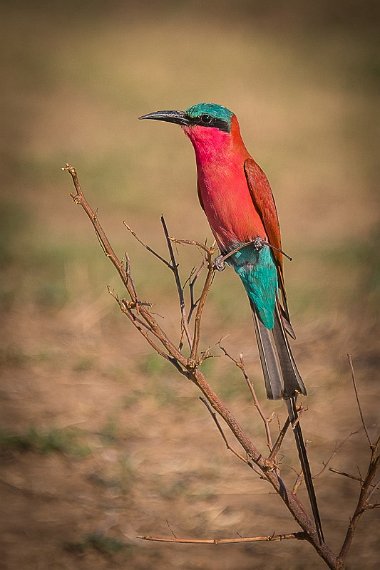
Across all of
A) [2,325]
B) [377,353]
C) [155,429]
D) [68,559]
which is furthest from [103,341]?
[68,559]

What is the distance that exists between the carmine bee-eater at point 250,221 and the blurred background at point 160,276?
0.23 m

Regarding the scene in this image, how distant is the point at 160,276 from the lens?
5.58 m

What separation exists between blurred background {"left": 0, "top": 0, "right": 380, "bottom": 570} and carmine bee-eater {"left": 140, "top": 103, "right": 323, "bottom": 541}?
232 millimetres

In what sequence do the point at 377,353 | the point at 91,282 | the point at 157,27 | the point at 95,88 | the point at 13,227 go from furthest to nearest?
the point at 157,27
the point at 95,88
the point at 13,227
the point at 91,282
the point at 377,353

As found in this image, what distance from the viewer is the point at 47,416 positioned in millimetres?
4133

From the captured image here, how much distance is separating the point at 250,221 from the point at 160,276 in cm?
326

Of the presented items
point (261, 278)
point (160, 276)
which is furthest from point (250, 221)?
point (160, 276)

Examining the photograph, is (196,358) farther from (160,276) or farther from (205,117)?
(160,276)

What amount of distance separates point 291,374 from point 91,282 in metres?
3.24

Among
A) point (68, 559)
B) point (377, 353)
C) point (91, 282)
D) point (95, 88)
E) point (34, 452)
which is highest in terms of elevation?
point (95, 88)

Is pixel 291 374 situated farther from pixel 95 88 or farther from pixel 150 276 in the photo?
pixel 95 88

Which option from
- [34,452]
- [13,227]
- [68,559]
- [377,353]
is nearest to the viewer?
[68,559]

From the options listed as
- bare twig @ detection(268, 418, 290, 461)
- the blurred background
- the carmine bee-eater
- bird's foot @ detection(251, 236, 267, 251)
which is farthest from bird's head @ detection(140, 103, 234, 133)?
the blurred background

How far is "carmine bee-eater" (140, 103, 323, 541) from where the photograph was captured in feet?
7.36
